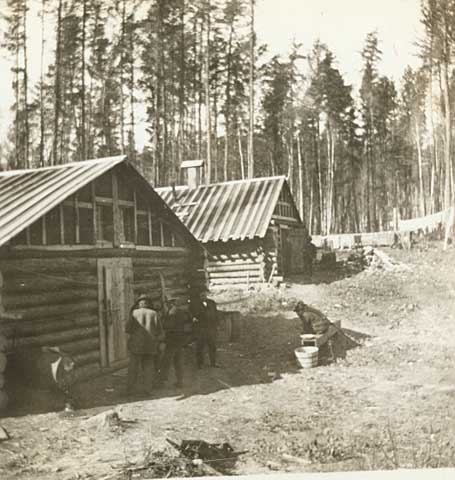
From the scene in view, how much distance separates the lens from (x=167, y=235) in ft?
35.0

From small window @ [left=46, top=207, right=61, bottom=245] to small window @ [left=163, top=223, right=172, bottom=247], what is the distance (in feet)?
9.90

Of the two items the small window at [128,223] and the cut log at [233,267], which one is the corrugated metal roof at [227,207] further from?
the small window at [128,223]

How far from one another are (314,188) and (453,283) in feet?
91.0

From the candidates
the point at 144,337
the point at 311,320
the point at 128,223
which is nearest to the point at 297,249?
the point at 311,320

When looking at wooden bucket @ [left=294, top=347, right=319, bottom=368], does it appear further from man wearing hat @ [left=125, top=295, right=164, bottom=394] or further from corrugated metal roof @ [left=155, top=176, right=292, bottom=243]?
corrugated metal roof @ [left=155, top=176, right=292, bottom=243]

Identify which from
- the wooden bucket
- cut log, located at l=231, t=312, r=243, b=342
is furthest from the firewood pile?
the wooden bucket

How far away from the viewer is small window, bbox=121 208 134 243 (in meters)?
9.43

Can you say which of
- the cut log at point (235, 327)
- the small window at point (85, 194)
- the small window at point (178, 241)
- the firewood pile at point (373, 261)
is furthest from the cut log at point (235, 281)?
the small window at point (85, 194)

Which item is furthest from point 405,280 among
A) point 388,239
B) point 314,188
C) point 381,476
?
point 314,188

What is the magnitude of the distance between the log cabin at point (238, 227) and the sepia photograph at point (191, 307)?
5.60 ft

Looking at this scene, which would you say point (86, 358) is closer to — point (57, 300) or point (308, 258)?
point (57, 300)

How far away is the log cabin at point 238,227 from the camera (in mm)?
15969

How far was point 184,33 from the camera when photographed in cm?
1006

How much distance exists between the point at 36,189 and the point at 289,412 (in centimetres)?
516
